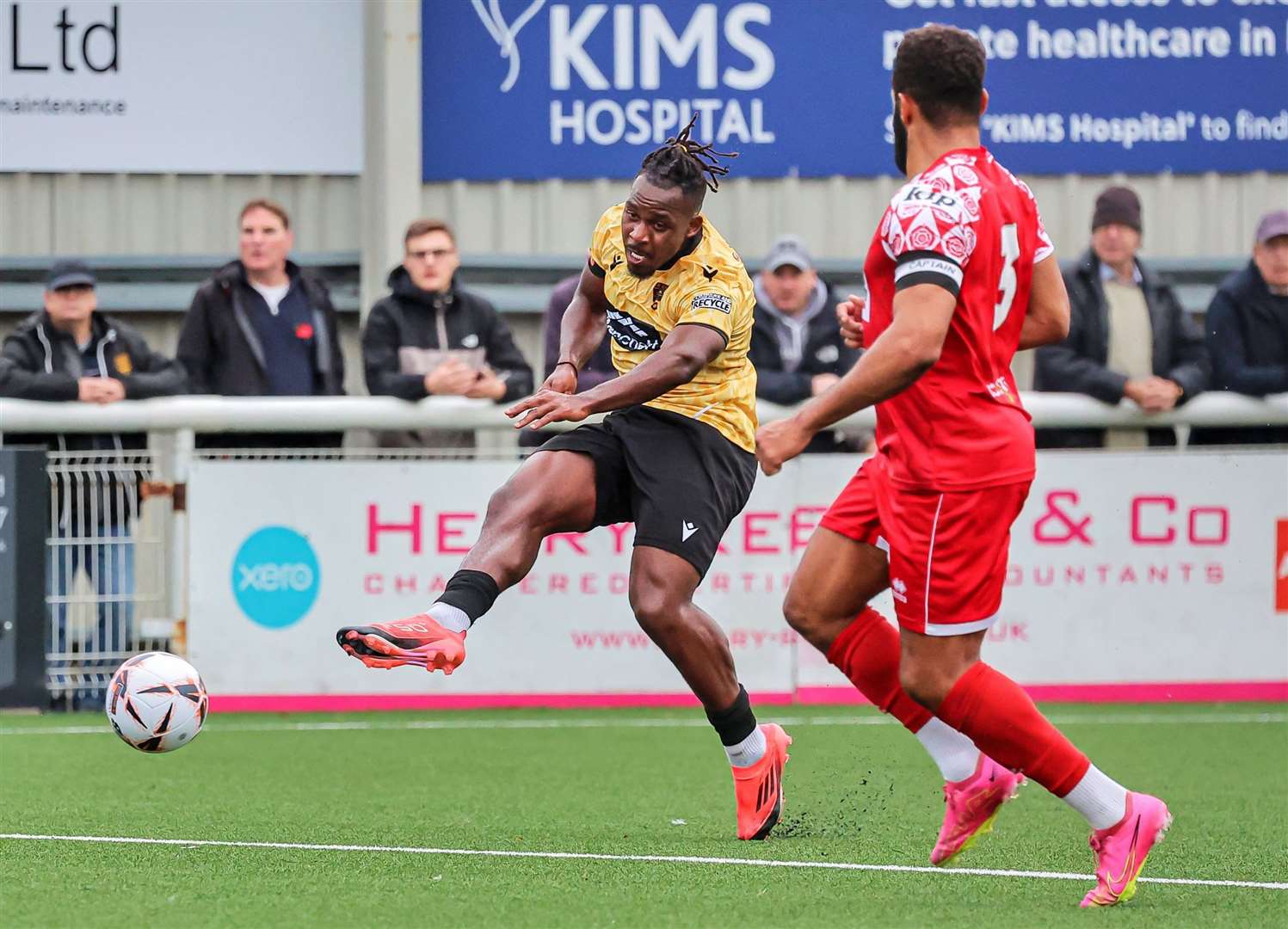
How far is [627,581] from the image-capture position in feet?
33.7

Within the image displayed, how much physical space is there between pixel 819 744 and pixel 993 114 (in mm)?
7108

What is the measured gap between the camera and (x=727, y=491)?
21.8ft

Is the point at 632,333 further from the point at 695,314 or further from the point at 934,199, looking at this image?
the point at 934,199

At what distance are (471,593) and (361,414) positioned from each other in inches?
186

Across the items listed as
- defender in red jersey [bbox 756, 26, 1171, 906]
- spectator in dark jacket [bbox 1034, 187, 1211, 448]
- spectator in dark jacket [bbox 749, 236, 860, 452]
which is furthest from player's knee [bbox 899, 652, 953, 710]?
spectator in dark jacket [bbox 1034, 187, 1211, 448]

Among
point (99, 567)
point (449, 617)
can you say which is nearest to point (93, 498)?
point (99, 567)

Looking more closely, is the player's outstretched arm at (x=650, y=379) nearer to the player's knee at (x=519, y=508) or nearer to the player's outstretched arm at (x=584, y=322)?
the player's knee at (x=519, y=508)

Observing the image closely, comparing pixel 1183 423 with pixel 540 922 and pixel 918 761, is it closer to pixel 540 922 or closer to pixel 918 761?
pixel 918 761

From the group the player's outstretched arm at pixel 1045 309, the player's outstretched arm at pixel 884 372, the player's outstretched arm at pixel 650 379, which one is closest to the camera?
the player's outstretched arm at pixel 884 372

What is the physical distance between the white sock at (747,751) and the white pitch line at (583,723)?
3.19 meters

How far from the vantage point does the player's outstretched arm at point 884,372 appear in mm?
4746

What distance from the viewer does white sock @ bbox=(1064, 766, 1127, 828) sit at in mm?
5059

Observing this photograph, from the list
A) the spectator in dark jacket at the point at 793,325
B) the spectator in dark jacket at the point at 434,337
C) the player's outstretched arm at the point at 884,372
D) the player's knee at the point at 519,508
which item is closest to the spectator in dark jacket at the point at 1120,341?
the spectator in dark jacket at the point at 793,325

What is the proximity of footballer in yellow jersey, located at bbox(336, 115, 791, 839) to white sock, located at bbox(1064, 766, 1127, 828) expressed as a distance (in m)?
1.50
